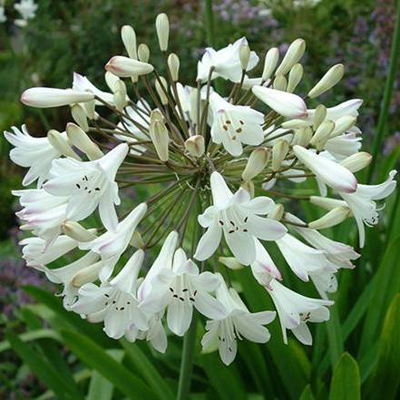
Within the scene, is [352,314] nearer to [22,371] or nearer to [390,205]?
[390,205]

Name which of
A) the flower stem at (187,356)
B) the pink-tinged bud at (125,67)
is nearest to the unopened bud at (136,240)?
the flower stem at (187,356)

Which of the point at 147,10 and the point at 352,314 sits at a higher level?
the point at 147,10

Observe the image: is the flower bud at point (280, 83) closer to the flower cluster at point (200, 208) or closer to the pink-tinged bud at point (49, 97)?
the flower cluster at point (200, 208)

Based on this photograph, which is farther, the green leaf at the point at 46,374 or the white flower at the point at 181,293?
the green leaf at the point at 46,374

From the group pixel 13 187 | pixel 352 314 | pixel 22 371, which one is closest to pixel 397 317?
pixel 352 314

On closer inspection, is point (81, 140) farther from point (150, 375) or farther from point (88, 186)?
point (150, 375)

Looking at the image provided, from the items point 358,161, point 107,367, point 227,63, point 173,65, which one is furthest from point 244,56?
point 107,367

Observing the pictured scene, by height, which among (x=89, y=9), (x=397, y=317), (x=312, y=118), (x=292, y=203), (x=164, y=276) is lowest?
(x=292, y=203)
